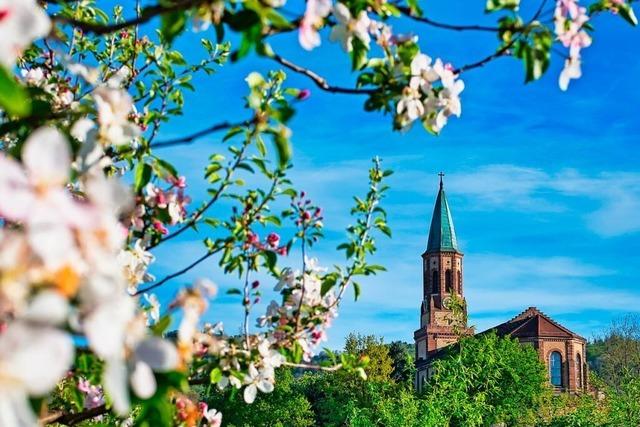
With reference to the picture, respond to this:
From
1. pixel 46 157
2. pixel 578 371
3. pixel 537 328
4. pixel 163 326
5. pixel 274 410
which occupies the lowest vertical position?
pixel 163 326

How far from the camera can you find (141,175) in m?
2.17

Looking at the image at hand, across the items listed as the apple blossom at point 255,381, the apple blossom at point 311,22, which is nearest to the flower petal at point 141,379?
the apple blossom at point 311,22

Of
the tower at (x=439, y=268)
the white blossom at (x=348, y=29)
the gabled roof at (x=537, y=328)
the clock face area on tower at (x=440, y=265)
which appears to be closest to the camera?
the white blossom at (x=348, y=29)

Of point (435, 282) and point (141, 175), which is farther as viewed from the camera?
point (435, 282)

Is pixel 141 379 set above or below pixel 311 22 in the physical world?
below

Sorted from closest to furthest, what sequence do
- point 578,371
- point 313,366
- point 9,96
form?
point 9,96, point 313,366, point 578,371

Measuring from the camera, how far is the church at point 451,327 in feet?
155

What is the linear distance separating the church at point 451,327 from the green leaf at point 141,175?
36.7 metres

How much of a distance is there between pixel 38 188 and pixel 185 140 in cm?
100

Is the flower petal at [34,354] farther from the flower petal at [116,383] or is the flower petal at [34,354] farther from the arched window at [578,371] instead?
the arched window at [578,371]

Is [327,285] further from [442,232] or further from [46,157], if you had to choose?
[442,232]

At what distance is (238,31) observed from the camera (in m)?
1.67

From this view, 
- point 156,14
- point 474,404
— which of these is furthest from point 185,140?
point 474,404

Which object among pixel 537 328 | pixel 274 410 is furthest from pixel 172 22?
pixel 537 328
